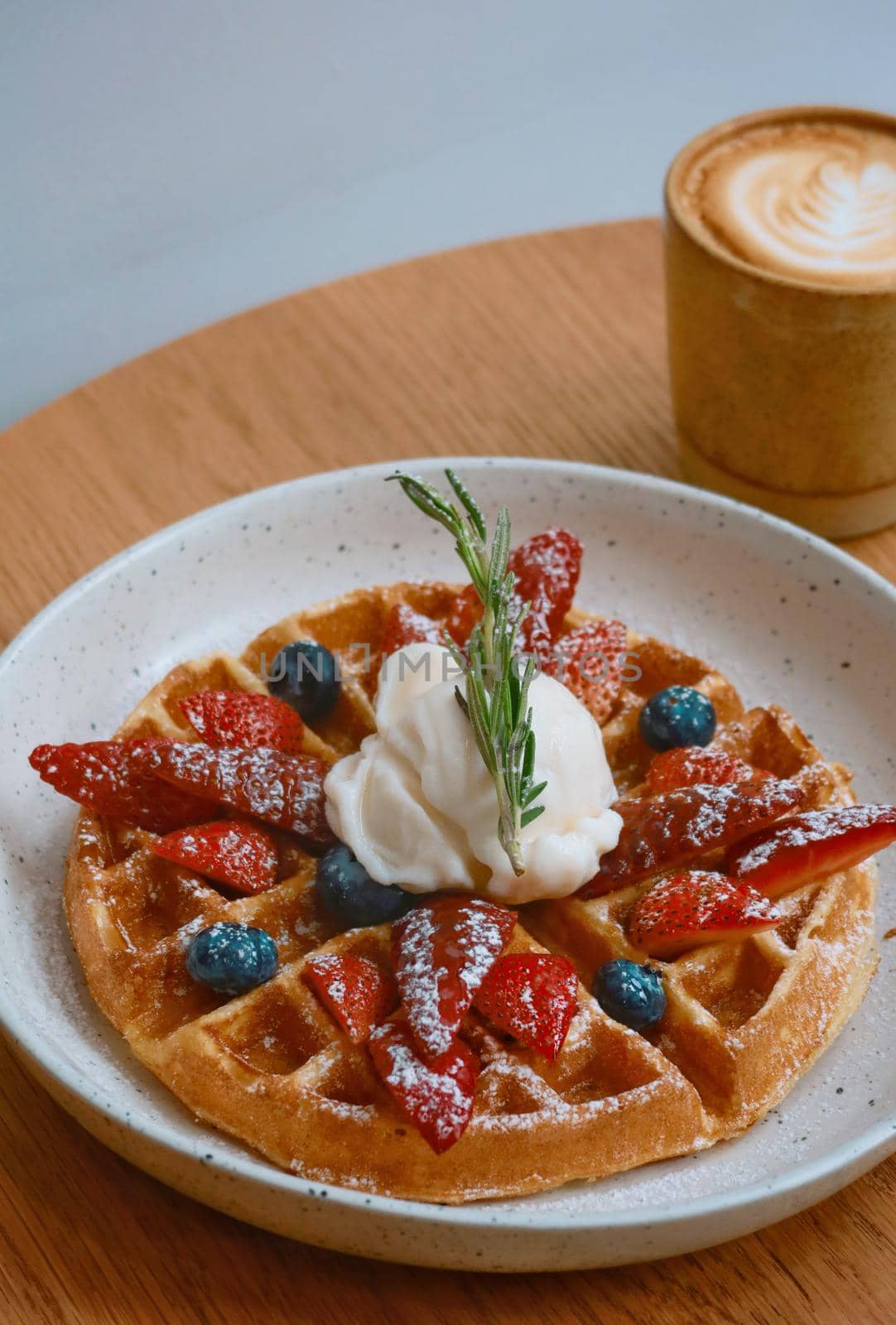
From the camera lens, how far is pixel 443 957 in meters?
1.82

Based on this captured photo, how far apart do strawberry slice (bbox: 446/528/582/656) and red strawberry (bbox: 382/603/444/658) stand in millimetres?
41

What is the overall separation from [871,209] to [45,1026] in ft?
6.69

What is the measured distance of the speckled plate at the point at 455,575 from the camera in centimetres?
169

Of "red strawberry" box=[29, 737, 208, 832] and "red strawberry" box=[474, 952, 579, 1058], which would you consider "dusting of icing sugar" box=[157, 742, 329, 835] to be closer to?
"red strawberry" box=[29, 737, 208, 832]

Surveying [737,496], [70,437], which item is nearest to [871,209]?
[737,496]

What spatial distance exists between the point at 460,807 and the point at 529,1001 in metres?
0.28

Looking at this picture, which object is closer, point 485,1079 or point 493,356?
point 485,1079

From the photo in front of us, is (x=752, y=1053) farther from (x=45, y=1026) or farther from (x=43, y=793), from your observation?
(x=43, y=793)

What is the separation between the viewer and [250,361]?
322cm

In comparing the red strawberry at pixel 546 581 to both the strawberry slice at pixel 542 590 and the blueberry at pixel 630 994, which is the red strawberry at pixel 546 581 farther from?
the blueberry at pixel 630 994

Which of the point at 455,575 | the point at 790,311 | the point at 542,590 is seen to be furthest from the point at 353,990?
the point at 790,311

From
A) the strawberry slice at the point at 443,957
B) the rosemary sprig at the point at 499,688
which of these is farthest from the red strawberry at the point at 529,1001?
the rosemary sprig at the point at 499,688

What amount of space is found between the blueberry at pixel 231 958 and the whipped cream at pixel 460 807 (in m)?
0.18

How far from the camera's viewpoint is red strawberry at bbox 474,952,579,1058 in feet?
5.96
